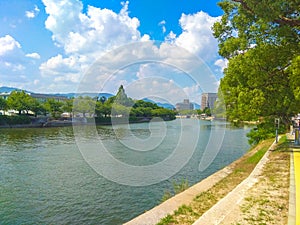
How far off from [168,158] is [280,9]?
1246cm

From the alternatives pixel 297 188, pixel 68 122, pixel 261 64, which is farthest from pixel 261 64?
pixel 68 122

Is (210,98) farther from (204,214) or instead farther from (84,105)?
(204,214)

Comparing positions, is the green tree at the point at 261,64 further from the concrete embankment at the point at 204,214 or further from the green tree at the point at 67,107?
the green tree at the point at 67,107

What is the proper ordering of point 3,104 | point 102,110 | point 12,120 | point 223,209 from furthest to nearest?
point 102,110 → point 3,104 → point 12,120 → point 223,209

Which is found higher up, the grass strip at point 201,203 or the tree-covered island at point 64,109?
the tree-covered island at point 64,109

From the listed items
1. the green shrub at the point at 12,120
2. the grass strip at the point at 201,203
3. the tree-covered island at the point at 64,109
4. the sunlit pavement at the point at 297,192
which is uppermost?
the tree-covered island at the point at 64,109

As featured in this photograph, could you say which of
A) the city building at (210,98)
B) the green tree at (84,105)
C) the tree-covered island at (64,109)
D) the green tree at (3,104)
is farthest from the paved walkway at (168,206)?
the green tree at (3,104)

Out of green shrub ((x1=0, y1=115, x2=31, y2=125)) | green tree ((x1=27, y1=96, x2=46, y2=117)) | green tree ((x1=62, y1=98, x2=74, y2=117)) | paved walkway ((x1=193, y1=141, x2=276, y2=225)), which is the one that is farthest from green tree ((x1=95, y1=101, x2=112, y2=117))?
paved walkway ((x1=193, y1=141, x2=276, y2=225))

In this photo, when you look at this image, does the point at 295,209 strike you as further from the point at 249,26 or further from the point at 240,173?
the point at 249,26

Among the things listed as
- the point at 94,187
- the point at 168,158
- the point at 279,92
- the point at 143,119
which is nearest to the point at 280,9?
the point at 279,92

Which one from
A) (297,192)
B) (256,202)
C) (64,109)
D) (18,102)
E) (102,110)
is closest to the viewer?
(256,202)

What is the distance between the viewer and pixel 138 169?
49.3ft

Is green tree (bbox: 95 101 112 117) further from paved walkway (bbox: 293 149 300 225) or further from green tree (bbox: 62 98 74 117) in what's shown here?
paved walkway (bbox: 293 149 300 225)

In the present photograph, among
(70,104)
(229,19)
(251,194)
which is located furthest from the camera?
(70,104)
